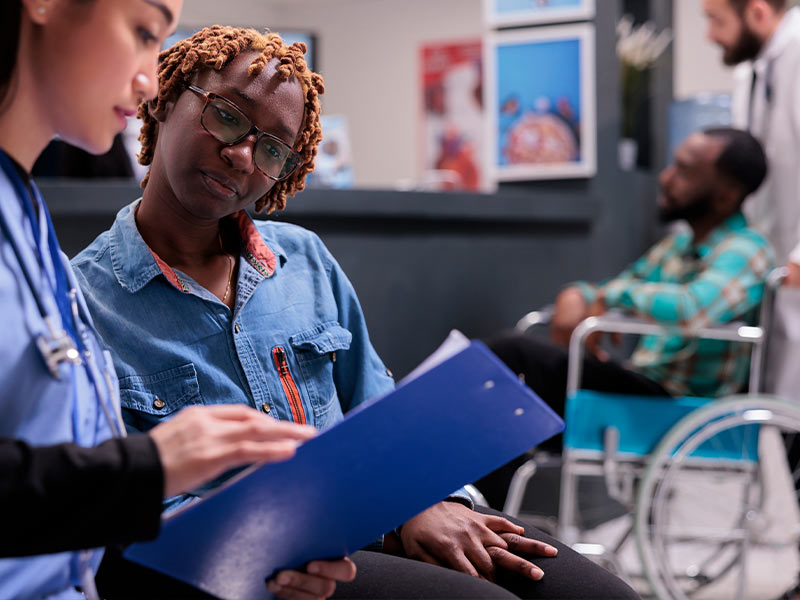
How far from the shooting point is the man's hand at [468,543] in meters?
0.97

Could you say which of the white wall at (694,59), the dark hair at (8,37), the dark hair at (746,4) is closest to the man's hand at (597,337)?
the dark hair at (746,4)

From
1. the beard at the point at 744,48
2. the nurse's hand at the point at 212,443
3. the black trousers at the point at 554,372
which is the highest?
the beard at the point at 744,48

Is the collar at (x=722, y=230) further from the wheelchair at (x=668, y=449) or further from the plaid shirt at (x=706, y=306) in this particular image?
the wheelchair at (x=668, y=449)

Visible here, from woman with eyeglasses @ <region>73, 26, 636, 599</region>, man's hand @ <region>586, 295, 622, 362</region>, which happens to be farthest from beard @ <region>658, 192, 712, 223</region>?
woman with eyeglasses @ <region>73, 26, 636, 599</region>

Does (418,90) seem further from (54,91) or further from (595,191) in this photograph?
(54,91)

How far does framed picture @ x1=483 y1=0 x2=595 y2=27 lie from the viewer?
337cm

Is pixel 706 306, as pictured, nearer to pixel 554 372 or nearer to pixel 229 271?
pixel 554 372

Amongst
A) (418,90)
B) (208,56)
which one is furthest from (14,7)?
(418,90)

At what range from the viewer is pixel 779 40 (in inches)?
105

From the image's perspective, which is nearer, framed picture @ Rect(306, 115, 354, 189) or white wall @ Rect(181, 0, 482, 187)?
framed picture @ Rect(306, 115, 354, 189)

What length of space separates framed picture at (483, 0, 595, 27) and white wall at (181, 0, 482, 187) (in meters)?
3.52

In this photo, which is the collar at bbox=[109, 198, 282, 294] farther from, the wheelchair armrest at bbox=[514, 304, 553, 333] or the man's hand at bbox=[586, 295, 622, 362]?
the wheelchair armrest at bbox=[514, 304, 553, 333]

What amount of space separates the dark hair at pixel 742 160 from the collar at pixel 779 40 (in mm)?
221

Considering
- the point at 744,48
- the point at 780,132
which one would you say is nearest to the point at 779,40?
the point at 744,48
